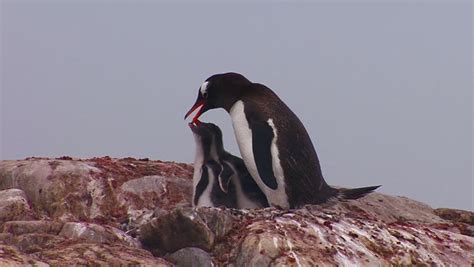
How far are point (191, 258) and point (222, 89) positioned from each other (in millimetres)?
3062

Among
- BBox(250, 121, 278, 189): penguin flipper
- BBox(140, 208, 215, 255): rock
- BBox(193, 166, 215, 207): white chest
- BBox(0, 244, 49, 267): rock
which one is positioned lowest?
BBox(0, 244, 49, 267): rock

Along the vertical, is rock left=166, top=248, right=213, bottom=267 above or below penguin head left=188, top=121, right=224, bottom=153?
below

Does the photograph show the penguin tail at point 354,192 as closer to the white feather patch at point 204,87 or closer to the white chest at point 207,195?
the white chest at point 207,195

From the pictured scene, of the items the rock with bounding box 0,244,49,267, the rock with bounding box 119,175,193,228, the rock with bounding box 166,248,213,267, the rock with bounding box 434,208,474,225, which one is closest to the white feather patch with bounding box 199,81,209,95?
the rock with bounding box 119,175,193,228

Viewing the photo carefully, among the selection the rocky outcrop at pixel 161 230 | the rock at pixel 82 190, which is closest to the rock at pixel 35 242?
the rocky outcrop at pixel 161 230

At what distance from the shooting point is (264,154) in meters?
9.07

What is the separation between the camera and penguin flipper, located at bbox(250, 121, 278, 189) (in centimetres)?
905

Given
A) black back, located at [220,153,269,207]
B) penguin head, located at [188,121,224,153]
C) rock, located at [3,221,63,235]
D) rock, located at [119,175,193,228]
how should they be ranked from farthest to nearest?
1. rock, located at [119,175,193,228]
2. penguin head, located at [188,121,224,153]
3. black back, located at [220,153,269,207]
4. rock, located at [3,221,63,235]

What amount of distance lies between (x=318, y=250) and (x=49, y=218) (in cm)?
398

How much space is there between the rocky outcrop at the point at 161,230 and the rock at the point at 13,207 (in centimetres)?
1

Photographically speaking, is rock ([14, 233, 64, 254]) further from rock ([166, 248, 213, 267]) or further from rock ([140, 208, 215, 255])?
rock ([166, 248, 213, 267])

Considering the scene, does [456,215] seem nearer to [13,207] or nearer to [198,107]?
[198,107]

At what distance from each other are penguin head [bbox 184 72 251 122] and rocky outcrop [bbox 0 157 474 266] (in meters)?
1.38

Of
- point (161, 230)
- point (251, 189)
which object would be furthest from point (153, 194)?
point (161, 230)
